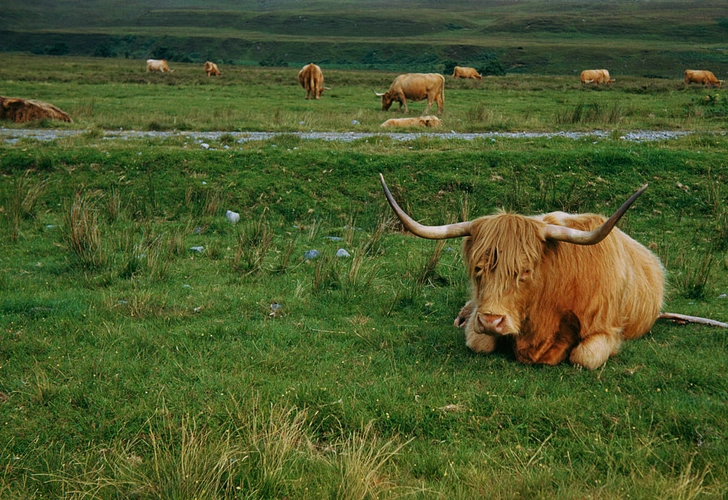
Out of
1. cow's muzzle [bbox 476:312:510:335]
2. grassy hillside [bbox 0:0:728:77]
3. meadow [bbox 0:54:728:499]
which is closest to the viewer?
meadow [bbox 0:54:728:499]

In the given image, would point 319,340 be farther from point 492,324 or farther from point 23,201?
point 23,201

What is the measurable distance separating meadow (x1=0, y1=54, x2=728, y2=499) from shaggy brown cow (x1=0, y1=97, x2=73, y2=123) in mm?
5604

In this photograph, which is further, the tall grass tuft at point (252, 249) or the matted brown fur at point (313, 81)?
the matted brown fur at point (313, 81)

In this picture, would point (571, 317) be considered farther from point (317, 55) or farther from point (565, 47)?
point (317, 55)

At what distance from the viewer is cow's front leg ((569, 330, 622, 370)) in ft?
15.5

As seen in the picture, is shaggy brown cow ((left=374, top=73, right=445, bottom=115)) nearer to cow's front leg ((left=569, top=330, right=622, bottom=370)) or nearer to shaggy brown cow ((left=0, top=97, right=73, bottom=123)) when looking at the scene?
shaggy brown cow ((left=0, top=97, right=73, bottom=123))

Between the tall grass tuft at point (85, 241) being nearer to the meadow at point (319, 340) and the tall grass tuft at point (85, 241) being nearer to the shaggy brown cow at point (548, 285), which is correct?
the meadow at point (319, 340)

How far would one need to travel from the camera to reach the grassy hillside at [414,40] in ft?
239

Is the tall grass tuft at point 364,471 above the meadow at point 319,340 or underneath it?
Result: above

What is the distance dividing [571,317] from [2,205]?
8.30 m

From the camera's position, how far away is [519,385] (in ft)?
14.7

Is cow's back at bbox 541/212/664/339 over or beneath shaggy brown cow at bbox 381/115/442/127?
over

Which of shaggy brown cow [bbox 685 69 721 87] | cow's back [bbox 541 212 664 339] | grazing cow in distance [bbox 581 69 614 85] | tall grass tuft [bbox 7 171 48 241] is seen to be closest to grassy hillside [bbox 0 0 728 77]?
grazing cow in distance [bbox 581 69 614 85]

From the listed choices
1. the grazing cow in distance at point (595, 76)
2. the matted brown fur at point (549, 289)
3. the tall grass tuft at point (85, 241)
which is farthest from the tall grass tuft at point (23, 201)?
the grazing cow in distance at point (595, 76)
